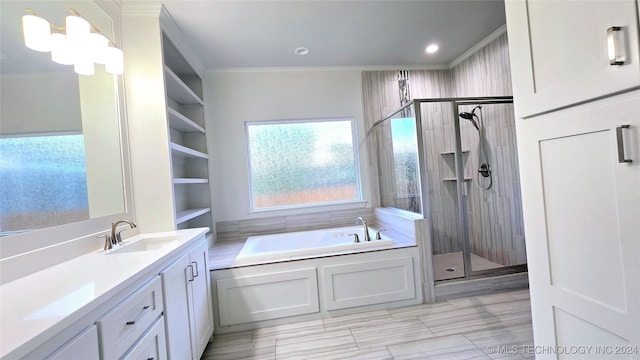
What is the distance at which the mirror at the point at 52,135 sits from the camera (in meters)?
1.18

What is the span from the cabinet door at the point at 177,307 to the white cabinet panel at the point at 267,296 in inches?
A: 23.8

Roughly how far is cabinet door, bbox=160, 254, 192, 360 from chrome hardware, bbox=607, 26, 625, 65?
1843mm

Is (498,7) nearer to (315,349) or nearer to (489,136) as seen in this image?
(489,136)

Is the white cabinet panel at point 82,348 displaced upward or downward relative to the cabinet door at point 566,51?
downward

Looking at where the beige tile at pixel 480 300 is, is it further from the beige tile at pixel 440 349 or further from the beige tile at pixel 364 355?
the beige tile at pixel 364 355

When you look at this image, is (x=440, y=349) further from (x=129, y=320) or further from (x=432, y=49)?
(x=432, y=49)

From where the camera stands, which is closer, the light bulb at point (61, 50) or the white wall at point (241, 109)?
A: the light bulb at point (61, 50)

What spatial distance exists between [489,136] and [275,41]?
2485 mm

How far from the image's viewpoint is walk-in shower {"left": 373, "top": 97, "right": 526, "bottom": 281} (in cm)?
266

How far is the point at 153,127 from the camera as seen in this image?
6.61ft

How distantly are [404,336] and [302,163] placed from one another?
2.12 m

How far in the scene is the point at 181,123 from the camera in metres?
2.56

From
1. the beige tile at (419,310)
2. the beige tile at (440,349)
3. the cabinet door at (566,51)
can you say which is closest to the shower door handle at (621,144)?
the cabinet door at (566,51)

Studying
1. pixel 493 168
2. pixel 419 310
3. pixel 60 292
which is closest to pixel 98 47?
pixel 60 292
